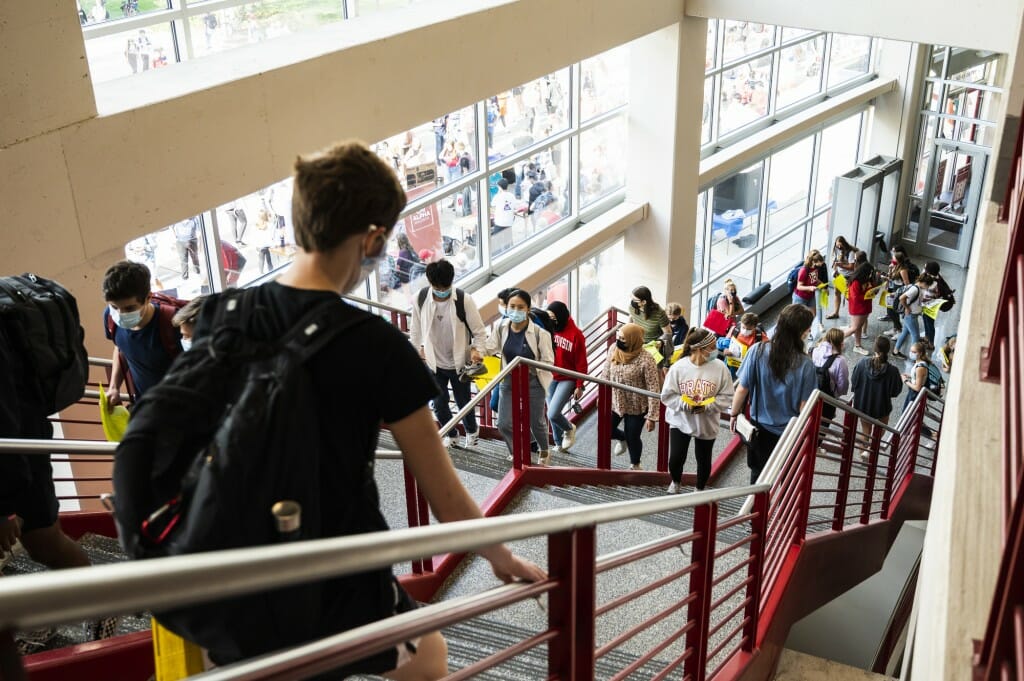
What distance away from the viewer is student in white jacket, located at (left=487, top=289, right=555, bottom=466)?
22.2 ft

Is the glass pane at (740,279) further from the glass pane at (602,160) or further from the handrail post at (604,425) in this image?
the handrail post at (604,425)

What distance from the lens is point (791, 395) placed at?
5.76 metres

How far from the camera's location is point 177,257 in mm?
8125

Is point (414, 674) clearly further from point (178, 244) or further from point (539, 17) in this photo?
point (539, 17)

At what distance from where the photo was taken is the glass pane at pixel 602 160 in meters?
12.5

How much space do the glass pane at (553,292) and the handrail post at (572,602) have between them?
387 inches

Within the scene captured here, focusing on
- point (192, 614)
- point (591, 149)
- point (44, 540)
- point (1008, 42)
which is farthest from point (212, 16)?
point (1008, 42)

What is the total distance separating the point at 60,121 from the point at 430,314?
8.67 feet

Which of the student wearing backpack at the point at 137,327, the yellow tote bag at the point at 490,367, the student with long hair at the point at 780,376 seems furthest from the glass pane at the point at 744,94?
the student wearing backpack at the point at 137,327

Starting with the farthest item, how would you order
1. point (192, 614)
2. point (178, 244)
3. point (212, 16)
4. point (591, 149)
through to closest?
point (591, 149), point (178, 244), point (212, 16), point (192, 614)

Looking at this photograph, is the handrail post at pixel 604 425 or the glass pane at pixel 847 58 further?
the glass pane at pixel 847 58

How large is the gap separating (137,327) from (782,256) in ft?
46.0

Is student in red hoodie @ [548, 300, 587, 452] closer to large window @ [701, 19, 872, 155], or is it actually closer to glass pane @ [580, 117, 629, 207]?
glass pane @ [580, 117, 629, 207]

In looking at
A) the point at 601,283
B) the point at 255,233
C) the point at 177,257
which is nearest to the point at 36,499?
the point at 177,257
